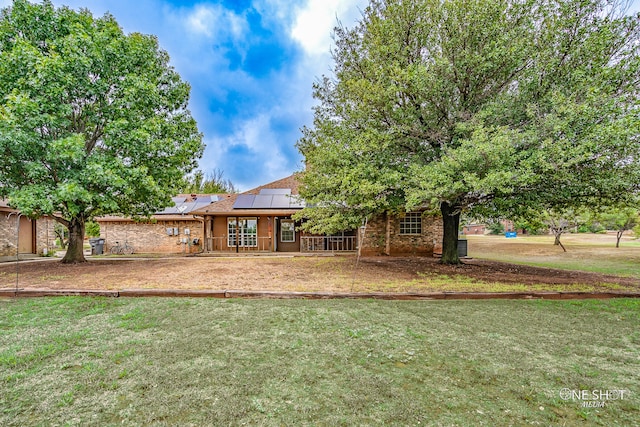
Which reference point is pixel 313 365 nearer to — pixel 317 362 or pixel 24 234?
pixel 317 362

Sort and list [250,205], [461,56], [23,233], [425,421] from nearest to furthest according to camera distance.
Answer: [425,421] → [461,56] → [23,233] → [250,205]

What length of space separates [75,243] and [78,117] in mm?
4982

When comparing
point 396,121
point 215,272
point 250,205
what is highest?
point 396,121

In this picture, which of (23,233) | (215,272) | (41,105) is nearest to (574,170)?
(215,272)

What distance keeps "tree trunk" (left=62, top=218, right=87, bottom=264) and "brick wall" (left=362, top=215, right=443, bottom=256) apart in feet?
41.3

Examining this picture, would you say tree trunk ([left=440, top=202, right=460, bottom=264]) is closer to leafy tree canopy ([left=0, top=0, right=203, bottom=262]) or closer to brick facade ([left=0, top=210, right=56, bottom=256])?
leafy tree canopy ([left=0, top=0, right=203, bottom=262])

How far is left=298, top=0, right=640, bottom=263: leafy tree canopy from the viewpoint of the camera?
7008mm

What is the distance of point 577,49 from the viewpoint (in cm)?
→ 778

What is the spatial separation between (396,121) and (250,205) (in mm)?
10203

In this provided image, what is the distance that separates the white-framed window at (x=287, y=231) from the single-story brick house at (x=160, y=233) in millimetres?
→ 5170

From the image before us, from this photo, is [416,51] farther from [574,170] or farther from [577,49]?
[574,170]

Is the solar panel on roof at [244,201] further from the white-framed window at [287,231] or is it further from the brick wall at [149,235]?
the brick wall at [149,235]

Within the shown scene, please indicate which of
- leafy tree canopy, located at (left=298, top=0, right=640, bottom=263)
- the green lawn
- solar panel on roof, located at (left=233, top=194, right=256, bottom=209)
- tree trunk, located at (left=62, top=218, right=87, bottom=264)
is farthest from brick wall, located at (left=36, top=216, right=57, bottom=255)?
leafy tree canopy, located at (left=298, top=0, right=640, bottom=263)

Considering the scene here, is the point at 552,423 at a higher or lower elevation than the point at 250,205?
lower
